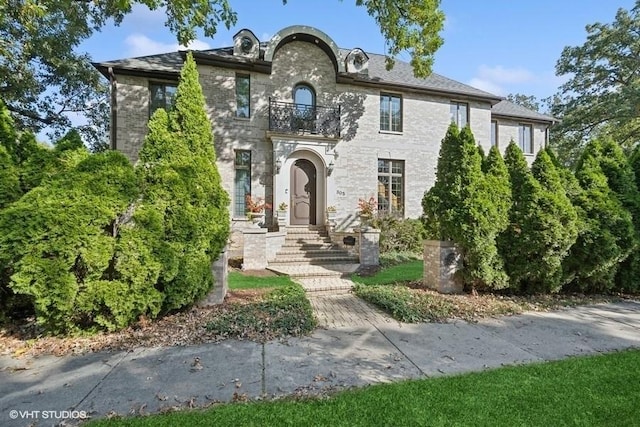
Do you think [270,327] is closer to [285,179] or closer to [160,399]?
[160,399]

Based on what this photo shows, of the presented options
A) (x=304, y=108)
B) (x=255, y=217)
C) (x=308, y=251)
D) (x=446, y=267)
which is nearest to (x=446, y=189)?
(x=446, y=267)

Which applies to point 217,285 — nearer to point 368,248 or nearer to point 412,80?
point 368,248

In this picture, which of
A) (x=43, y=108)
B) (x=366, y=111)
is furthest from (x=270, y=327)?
(x=43, y=108)

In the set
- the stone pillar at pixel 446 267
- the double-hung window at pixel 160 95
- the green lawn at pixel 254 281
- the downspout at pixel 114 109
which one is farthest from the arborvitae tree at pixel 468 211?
the downspout at pixel 114 109

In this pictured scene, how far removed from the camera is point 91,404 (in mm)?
2824

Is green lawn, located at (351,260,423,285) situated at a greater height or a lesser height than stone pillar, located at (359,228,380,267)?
lesser

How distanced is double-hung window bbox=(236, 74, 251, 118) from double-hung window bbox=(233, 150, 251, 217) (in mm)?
1457

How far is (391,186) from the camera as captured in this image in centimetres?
1412

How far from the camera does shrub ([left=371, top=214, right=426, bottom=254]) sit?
39.7 ft

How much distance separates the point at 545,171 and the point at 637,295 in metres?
3.55

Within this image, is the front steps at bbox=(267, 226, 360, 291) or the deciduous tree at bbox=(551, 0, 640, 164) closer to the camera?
the front steps at bbox=(267, 226, 360, 291)

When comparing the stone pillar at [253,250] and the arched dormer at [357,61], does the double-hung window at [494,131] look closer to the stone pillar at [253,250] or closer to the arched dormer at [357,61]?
the arched dormer at [357,61]

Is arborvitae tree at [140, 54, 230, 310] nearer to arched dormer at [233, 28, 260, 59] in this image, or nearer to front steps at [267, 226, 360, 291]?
front steps at [267, 226, 360, 291]

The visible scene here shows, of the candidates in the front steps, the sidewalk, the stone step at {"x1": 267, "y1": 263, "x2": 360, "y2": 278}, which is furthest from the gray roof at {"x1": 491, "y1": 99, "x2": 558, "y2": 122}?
the sidewalk
